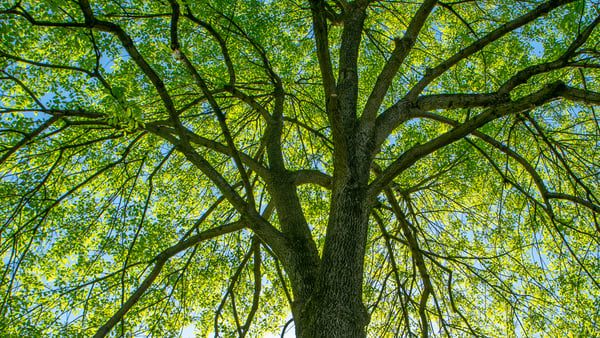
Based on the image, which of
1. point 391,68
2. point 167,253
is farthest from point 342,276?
point 391,68

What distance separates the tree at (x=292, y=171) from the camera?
3.60m

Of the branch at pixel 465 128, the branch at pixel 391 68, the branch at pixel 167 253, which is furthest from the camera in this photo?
the branch at pixel 391 68

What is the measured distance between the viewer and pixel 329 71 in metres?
4.09

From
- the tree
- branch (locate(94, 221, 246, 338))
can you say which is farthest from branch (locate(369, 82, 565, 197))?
branch (locate(94, 221, 246, 338))

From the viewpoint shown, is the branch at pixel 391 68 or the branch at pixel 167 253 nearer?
the branch at pixel 167 253

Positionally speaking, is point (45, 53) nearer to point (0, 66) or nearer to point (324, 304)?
point (0, 66)

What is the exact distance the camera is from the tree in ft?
11.8

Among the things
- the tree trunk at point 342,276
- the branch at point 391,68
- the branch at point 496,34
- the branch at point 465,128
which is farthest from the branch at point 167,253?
the branch at point 496,34

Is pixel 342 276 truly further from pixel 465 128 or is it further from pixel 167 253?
pixel 167 253

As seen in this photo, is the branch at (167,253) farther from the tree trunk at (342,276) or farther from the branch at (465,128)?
the branch at (465,128)

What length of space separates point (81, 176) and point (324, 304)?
5452 mm

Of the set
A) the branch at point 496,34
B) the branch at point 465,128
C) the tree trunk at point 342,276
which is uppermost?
the branch at point 496,34

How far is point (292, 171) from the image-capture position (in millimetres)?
5191

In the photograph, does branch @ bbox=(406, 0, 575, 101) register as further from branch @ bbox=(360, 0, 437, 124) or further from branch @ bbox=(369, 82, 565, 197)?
branch @ bbox=(369, 82, 565, 197)
